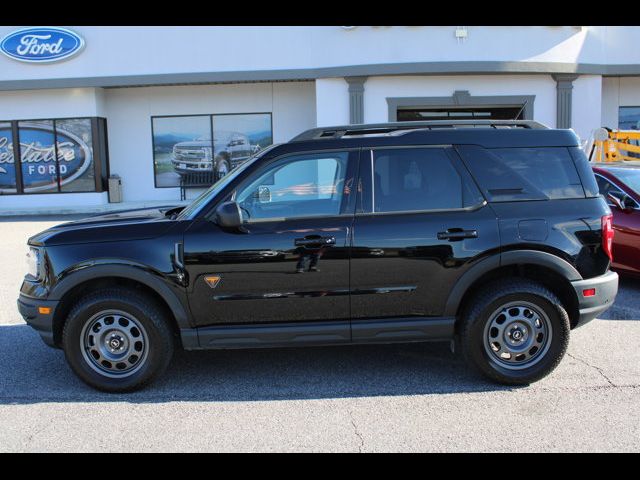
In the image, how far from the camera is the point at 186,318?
429cm

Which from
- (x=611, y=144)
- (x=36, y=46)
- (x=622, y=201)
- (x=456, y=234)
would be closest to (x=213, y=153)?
(x=36, y=46)

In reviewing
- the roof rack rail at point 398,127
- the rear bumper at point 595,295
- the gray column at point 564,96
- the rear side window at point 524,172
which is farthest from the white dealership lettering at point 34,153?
the rear bumper at point 595,295

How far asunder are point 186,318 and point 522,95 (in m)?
14.2

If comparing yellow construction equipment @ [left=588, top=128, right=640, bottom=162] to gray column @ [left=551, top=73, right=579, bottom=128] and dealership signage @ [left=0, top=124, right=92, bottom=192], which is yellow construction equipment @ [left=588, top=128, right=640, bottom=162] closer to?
gray column @ [left=551, top=73, right=579, bottom=128]

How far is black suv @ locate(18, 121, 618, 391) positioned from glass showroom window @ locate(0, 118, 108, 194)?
14.7 metres

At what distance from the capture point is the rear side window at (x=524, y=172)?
174 inches

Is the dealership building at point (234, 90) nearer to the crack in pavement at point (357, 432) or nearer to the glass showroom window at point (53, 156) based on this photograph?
the glass showroom window at point (53, 156)

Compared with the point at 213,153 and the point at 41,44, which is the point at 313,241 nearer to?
the point at 213,153

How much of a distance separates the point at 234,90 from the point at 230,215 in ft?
49.2

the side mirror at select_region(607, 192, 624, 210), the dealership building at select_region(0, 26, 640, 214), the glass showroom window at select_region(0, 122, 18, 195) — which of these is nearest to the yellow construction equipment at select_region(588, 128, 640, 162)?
the dealership building at select_region(0, 26, 640, 214)

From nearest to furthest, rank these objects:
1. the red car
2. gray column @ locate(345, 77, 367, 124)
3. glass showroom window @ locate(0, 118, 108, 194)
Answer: the red car
gray column @ locate(345, 77, 367, 124)
glass showroom window @ locate(0, 118, 108, 194)

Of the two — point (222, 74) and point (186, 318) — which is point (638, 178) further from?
point (222, 74)

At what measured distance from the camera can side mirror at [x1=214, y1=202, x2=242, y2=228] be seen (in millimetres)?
4109
